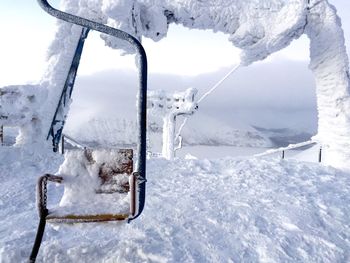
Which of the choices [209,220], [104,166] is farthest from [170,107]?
[104,166]

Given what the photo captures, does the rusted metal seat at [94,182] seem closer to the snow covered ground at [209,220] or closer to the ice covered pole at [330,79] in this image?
the snow covered ground at [209,220]

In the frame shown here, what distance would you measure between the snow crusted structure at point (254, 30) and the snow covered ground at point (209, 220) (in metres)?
1.69

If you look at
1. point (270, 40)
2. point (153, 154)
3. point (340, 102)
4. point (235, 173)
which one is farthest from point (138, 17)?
point (153, 154)

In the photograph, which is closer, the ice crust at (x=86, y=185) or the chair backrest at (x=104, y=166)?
the ice crust at (x=86, y=185)

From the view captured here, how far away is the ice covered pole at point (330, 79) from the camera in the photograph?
7.18 m

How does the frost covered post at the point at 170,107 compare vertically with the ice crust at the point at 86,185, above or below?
above

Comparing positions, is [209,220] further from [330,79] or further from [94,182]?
[330,79]

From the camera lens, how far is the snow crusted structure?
7.26 meters

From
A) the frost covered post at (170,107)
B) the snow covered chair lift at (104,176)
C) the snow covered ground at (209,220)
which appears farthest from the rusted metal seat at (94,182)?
the frost covered post at (170,107)

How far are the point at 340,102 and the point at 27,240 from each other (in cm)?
656

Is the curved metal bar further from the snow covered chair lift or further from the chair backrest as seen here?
the chair backrest

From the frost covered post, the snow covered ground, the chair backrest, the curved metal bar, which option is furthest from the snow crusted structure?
the frost covered post

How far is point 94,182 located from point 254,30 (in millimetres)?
6432

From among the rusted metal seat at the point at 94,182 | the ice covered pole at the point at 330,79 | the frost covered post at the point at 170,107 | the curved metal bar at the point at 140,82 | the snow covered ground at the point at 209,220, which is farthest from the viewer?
the frost covered post at the point at 170,107
